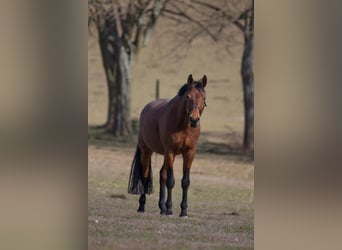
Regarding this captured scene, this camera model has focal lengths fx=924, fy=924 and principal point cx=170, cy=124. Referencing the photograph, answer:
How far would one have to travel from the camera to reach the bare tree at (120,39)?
5973mm

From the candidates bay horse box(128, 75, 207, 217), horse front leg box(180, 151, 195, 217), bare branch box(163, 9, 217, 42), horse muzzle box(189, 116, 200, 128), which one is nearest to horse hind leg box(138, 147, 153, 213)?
bay horse box(128, 75, 207, 217)

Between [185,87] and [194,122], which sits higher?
[185,87]

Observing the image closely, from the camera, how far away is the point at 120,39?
20.1 feet

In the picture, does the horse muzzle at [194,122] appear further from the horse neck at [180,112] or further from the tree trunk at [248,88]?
the tree trunk at [248,88]

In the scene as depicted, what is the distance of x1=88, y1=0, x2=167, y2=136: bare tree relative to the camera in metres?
5.97

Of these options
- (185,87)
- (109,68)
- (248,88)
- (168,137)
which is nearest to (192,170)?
(168,137)

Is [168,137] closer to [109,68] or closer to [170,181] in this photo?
[170,181]

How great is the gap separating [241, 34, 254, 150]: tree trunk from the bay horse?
26 centimetres

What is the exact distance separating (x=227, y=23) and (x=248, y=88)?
1.44ft

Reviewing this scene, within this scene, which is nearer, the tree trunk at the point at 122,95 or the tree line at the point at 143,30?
the tree line at the point at 143,30

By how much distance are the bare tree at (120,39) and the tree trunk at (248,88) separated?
62 centimetres

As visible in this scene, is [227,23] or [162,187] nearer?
[227,23]

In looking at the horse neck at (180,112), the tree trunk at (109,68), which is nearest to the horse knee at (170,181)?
the horse neck at (180,112)

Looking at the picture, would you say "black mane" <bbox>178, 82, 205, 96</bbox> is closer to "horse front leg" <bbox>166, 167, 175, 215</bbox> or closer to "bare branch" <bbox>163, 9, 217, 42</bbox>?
"bare branch" <bbox>163, 9, 217, 42</bbox>
